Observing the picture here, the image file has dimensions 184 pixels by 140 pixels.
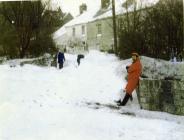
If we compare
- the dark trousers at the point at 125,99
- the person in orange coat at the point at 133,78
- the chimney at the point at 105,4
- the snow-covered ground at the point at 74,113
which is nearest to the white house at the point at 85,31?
the chimney at the point at 105,4

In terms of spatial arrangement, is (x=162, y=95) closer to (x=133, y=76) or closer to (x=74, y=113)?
(x=133, y=76)

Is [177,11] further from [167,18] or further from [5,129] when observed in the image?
[5,129]

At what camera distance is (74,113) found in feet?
25.3

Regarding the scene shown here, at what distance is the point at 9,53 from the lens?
10883 mm

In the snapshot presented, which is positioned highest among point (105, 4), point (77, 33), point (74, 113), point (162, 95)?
point (105, 4)

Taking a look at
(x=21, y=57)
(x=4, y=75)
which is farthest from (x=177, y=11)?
(x=21, y=57)

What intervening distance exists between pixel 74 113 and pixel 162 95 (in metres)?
1.81

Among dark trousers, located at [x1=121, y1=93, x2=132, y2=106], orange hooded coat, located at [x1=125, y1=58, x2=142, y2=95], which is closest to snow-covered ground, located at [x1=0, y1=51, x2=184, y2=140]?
dark trousers, located at [x1=121, y1=93, x2=132, y2=106]

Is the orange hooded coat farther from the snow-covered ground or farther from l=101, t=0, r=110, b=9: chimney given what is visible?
l=101, t=0, r=110, b=9: chimney

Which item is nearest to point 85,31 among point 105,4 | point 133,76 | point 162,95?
point 105,4

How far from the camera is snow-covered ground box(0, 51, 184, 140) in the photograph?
20.6 ft

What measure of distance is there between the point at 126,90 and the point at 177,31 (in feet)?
6.58

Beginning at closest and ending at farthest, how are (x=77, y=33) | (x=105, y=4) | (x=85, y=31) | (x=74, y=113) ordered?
(x=74, y=113) → (x=105, y=4) → (x=85, y=31) → (x=77, y=33)

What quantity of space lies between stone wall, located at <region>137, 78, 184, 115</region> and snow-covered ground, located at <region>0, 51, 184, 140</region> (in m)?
0.21
